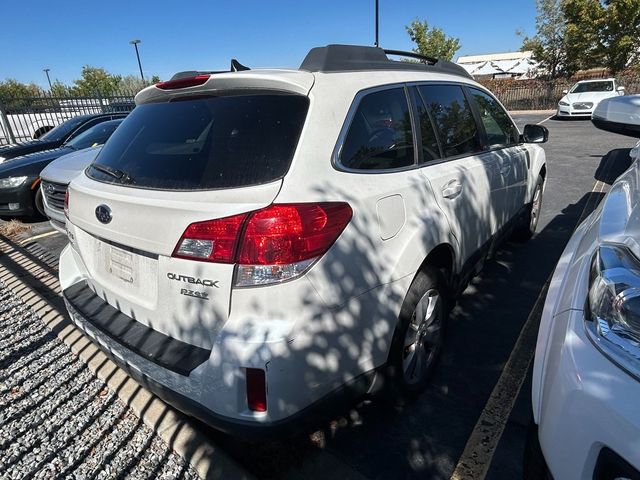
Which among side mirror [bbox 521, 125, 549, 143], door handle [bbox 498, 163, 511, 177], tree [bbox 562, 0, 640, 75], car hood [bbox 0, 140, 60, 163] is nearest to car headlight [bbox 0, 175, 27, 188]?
car hood [bbox 0, 140, 60, 163]

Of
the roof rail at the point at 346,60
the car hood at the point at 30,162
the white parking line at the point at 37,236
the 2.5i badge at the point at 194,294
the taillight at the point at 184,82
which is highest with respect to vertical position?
the roof rail at the point at 346,60

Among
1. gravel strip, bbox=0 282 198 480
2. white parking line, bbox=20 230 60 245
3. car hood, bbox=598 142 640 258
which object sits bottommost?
white parking line, bbox=20 230 60 245

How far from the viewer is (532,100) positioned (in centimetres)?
2655

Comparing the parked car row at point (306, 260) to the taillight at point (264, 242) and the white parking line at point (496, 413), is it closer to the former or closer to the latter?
the taillight at point (264, 242)

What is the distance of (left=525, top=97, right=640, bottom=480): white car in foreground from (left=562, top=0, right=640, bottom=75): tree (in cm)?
2936

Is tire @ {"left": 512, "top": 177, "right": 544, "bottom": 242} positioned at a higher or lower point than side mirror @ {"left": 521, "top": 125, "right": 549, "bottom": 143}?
lower

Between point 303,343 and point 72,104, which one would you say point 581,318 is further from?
point 72,104

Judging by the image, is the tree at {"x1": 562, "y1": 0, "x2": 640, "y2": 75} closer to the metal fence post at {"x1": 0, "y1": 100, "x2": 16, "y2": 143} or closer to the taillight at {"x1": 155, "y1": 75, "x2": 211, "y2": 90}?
the taillight at {"x1": 155, "y1": 75, "x2": 211, "y2": 90}

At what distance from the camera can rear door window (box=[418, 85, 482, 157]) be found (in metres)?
2.68

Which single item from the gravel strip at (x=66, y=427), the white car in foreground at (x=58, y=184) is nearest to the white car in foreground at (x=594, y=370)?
the gravel strip at (x=66, y=427)

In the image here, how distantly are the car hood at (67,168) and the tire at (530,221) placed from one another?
16.7 ft

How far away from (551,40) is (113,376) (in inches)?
1444

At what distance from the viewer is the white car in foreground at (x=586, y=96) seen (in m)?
18.2

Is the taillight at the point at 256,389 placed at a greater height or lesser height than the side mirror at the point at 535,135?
lesser
